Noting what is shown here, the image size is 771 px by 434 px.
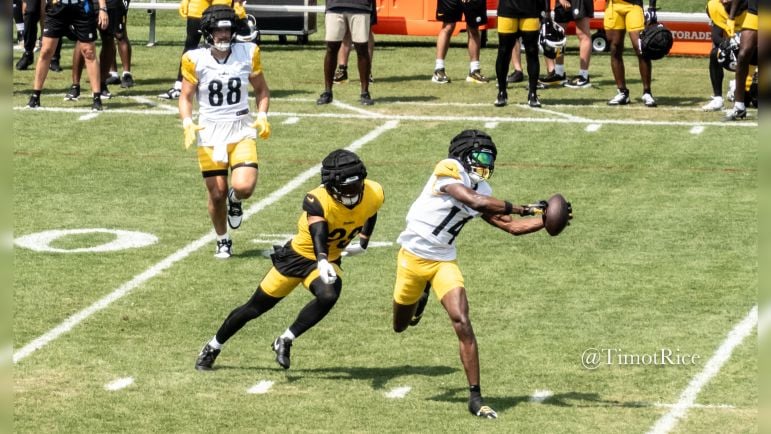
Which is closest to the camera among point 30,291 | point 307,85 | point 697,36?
point 30,291

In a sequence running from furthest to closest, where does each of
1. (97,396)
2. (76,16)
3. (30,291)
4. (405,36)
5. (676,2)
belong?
(676,2)
(405,36)
(76,16)
(30,291)
(97,396)

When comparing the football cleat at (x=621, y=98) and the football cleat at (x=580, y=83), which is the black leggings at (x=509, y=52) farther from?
the football cleat at (x=580, y=83)

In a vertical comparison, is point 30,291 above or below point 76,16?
below

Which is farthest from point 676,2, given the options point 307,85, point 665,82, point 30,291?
point 30,291

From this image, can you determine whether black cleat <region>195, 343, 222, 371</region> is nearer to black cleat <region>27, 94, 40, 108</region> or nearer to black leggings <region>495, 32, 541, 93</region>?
black leggings <region>495, 32, 541, 93</region>

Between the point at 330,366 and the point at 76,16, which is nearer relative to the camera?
the point at 330,366

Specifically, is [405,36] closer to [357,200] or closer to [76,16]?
[76,16]

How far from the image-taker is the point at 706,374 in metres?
9.05

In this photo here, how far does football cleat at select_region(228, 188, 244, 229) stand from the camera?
1224 cm

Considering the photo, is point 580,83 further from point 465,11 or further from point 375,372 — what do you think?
point 375,372

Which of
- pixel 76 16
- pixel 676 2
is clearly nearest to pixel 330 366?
pixel 76 16

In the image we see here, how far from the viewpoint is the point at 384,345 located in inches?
384

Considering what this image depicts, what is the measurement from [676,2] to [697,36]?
263 inches

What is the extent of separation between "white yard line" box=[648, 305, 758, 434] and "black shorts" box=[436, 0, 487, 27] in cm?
945
